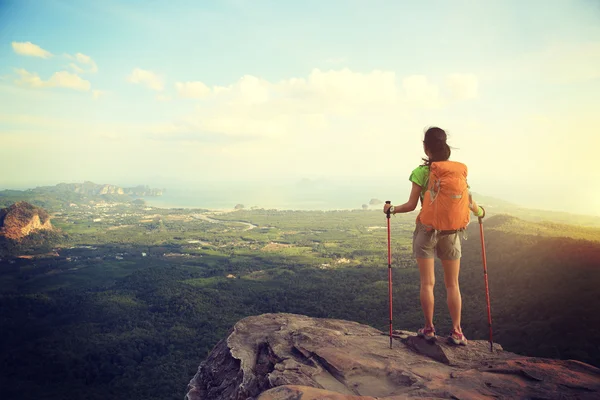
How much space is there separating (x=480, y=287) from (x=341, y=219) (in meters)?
119

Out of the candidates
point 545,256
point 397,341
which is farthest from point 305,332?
point 545,256

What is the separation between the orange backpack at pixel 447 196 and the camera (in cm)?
700

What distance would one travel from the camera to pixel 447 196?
278 inches

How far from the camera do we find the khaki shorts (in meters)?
7.52

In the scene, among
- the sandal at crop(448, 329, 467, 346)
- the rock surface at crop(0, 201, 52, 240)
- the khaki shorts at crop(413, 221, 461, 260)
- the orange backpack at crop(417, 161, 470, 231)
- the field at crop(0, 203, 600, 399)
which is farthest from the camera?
the rock surface at crop(0, 201, 52, 240)

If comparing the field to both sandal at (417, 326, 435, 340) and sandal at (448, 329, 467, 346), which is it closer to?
sandal at (448, 329, 467, 346)

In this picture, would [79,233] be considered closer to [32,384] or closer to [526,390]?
[32,384]

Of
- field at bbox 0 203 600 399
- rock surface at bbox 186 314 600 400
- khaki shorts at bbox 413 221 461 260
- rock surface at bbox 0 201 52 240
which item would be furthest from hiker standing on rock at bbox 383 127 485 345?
rock surface at bbox 0 201 52 240

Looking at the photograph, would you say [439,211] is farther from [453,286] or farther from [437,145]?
[453,286]

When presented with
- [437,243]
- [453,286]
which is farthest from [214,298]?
[437,243]

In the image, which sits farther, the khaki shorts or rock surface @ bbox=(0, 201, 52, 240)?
rock surface @ bbox=(0, 201, 52, 240)

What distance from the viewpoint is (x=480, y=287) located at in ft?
140

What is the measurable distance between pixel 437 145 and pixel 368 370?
4717 mm

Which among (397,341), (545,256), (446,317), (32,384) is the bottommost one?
(32,384)
